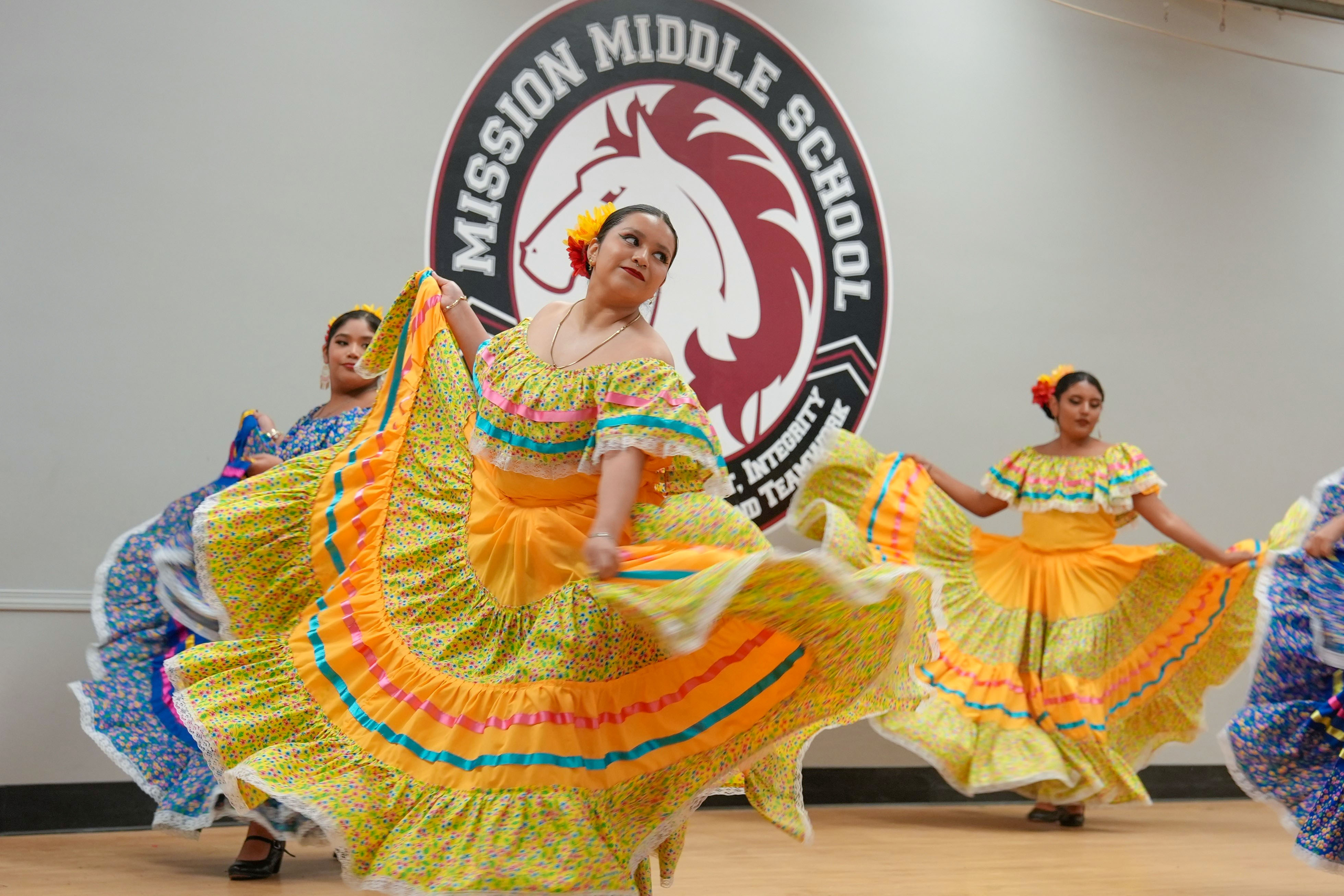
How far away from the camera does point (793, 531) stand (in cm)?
502

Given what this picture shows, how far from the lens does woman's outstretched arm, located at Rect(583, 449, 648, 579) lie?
6.96 ft

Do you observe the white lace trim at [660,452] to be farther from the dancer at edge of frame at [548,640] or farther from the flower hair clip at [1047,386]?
the flower hair clip at [1047,386]

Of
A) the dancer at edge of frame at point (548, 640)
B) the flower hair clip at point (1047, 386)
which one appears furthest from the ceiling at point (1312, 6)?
the dancer at edge of frame at point (548, 640)

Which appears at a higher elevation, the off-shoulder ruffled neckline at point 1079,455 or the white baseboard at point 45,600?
the off-shoulder ruffled neckline at point 1079,455

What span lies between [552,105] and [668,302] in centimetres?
86

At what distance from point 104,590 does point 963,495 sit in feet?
10.2

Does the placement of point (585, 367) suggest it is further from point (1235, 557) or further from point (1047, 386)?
point (1047, 386)

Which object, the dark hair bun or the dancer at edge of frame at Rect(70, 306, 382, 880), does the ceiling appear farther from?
the dancer at edge of frame at Rect(70, 306, 382, 880)

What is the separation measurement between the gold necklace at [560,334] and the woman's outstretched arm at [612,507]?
0.83 feet

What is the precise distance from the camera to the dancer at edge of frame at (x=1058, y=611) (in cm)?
445

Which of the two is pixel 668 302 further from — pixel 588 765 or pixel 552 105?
pixel 588 765

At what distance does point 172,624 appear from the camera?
3.49 m

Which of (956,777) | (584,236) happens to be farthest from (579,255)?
(956,777)

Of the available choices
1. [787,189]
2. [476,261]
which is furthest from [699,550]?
[787,189]
